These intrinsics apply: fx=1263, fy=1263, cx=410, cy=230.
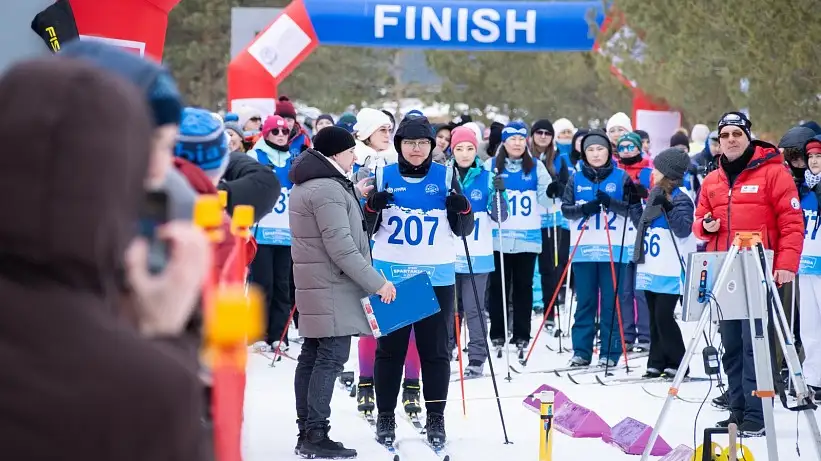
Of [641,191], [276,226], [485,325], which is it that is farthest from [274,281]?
[641,191]

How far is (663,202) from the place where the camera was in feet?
32.7

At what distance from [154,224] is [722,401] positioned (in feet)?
24.3

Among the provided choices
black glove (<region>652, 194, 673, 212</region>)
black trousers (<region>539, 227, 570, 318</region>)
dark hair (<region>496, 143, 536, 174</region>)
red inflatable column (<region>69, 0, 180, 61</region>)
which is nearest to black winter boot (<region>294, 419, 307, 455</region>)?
red inflatable column (<region>69, 0, 180, 61</region>)

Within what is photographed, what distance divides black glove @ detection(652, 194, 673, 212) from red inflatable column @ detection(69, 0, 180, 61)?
406 cm

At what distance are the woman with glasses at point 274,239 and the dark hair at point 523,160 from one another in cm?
193

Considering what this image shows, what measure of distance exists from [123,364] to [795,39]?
1230cm

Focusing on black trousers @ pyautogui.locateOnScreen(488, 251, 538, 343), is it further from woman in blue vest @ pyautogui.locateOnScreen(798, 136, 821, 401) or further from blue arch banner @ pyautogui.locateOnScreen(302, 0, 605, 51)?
blue arch banner @ pyautogui.locateOnScreen(302, 0, 605, 51)

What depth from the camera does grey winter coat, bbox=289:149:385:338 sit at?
23.5ft

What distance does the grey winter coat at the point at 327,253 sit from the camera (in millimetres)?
7176

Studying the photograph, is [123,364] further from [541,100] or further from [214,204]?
[541,100]

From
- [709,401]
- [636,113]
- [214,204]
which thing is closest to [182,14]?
[636,113]

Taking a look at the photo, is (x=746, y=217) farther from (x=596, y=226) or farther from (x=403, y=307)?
(x=596, y=226)

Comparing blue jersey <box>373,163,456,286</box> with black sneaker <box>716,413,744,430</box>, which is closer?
blue jersey <box>373,163,456,286</box>

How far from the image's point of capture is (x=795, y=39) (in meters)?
13.2
